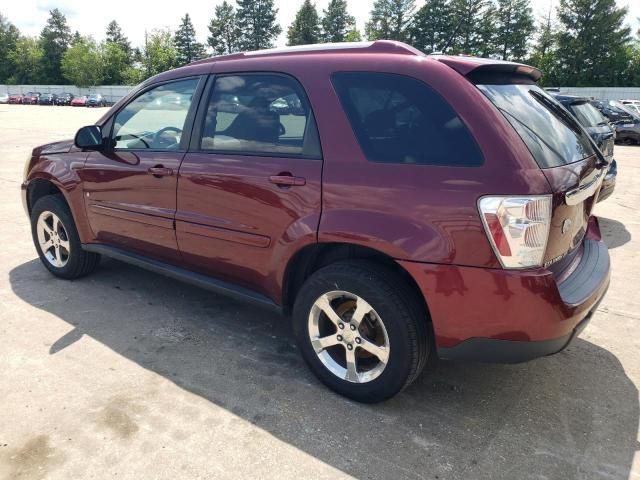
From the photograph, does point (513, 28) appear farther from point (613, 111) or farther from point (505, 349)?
point (505, 349)

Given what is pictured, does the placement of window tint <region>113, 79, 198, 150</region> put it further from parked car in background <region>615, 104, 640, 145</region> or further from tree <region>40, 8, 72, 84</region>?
tree <region>40, 8, 72, 84</region>

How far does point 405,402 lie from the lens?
2881 mm

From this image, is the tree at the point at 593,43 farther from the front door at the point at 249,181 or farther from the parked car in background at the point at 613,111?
the front door at the point at 249,181

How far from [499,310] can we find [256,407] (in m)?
1.38

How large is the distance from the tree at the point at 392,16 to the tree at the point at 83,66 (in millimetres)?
41397

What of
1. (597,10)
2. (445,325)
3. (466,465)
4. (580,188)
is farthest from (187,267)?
(597,10)

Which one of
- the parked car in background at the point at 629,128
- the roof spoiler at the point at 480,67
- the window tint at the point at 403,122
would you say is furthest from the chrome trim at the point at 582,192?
the parked car in background at the point at 629,128

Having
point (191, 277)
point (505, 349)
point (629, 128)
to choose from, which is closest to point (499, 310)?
point (505, 349)

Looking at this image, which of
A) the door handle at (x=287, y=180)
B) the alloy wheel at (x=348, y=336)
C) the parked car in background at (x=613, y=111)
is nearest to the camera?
the alloy wheel at (x=348, y=336)

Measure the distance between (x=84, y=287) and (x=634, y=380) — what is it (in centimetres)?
417

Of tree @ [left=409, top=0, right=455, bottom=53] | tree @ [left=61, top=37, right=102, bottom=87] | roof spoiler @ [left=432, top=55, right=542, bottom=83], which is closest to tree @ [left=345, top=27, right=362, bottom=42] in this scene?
tree @ [left=409, top=0, right=455, bottom=53]

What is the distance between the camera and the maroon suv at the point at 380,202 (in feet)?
7.66

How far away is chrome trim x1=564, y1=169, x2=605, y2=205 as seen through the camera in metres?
2.45

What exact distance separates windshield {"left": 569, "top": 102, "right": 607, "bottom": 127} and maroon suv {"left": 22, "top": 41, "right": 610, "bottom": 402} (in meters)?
4.43
